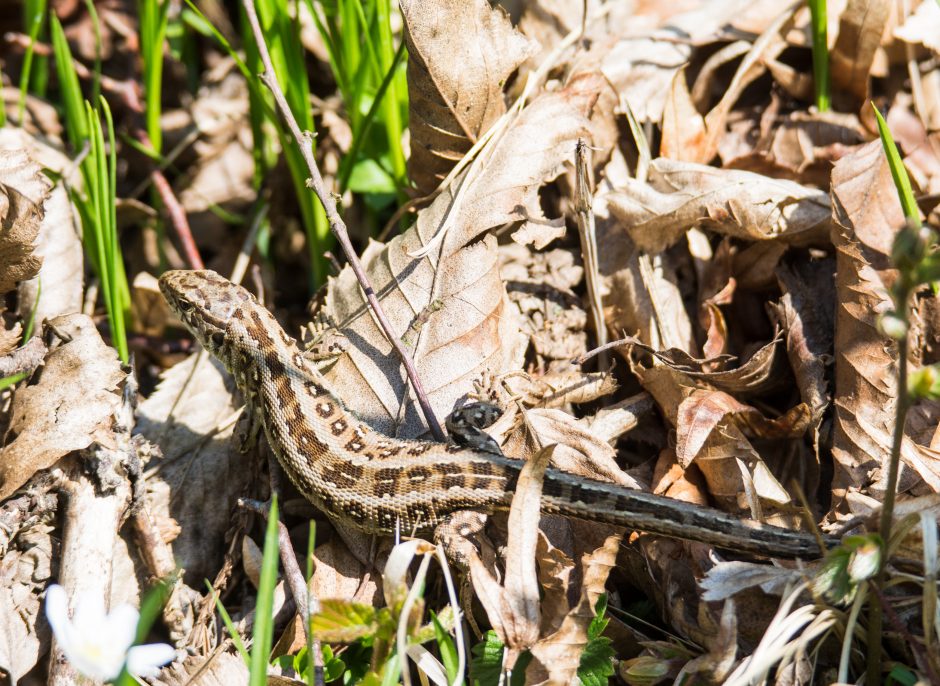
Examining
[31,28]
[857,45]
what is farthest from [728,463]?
[31,28]

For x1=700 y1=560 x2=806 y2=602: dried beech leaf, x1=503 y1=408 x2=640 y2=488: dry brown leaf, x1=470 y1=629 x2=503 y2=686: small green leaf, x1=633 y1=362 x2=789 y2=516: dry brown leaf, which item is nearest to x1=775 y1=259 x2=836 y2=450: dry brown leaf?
x1=633 y1=362 x2=789 y2=516: dry brown leaf

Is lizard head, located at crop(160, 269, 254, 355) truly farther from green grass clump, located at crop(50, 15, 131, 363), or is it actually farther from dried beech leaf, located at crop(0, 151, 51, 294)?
dried beech leaf, located at crop(0, 151, 51, 294)

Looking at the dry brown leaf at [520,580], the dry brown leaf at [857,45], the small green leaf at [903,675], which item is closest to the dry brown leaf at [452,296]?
the dry brown leaf at [520,580]

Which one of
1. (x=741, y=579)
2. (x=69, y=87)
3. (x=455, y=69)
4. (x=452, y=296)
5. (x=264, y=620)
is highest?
(x=69, y=87)

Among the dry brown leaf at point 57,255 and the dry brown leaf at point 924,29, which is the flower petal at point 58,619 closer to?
the dry brown leaf at point 57,255

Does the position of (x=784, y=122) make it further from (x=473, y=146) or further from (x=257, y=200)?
(x=257, y=200)

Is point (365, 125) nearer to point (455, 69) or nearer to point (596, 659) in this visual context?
point (455, 69)

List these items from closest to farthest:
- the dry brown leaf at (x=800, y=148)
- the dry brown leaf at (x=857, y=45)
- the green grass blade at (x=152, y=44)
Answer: the dry brown leaf at (x=800, y=148) → the dry brown leaf at (x=857, y=45) → the green grass blade at (x=152, y=44)
